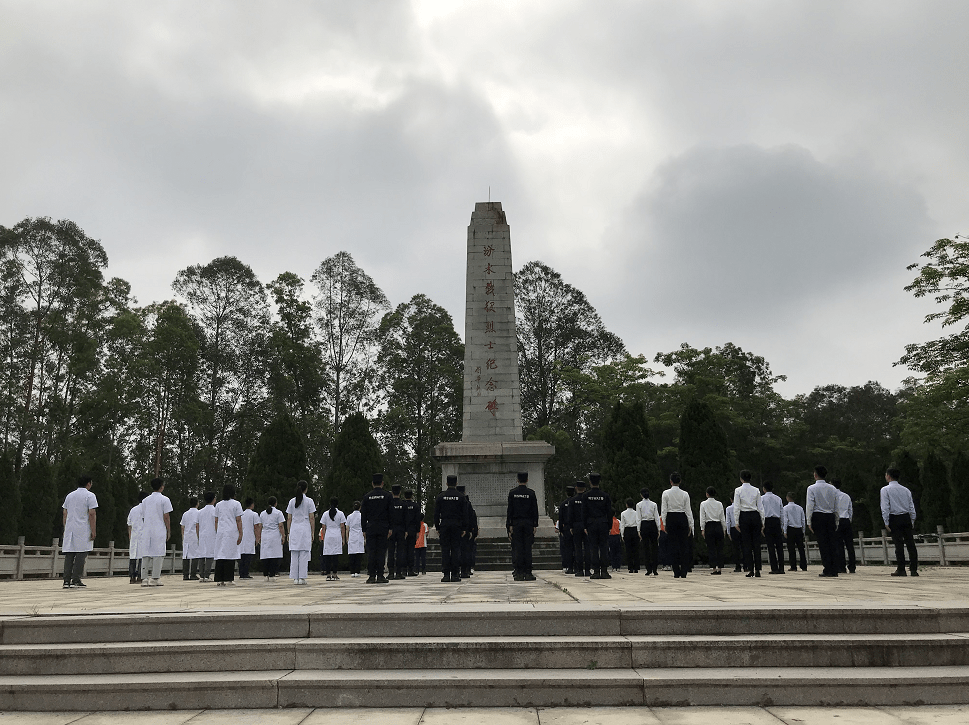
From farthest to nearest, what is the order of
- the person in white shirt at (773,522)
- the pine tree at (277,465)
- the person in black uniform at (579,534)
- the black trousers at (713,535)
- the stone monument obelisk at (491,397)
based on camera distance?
1. the pine tree at (277,465)
2. the stone monument obelisk at (491,397)
3. the person in white shirt at (773,522)
4. the black trousers at (713,535)
5. the person in black uniform at (579,534)

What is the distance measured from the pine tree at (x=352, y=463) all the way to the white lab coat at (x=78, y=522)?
1230cm

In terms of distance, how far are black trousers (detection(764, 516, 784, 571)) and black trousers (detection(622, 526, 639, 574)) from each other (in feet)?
8.52

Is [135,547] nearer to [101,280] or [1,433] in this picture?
[1,433]

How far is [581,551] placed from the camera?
1352 centimetres

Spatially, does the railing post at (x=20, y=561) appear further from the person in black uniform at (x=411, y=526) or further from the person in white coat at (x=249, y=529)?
the person in black uniform at (x=411, y=526)

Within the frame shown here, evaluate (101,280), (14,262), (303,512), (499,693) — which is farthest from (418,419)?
(499,693)

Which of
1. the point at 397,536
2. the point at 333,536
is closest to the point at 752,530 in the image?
the point at 397,536

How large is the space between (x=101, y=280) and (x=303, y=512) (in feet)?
97.9

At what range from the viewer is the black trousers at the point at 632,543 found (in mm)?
15414

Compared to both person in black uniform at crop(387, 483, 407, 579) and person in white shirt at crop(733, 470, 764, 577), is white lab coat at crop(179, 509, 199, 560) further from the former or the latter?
person in white shirt at crop(733, 470, 764, 577)

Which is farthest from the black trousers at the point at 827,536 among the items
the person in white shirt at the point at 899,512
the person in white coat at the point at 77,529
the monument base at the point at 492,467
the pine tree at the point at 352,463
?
the pine tree at the point at 352,463

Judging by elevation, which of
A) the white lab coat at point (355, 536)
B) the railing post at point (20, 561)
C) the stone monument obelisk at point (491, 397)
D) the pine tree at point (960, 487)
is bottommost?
the railing post at point (20, 561)

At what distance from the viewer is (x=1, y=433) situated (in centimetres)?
3406

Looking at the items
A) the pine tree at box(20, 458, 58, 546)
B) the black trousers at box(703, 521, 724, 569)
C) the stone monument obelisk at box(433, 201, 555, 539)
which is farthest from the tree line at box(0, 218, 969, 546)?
the black trousers at box(703, 521, 724, 569)
